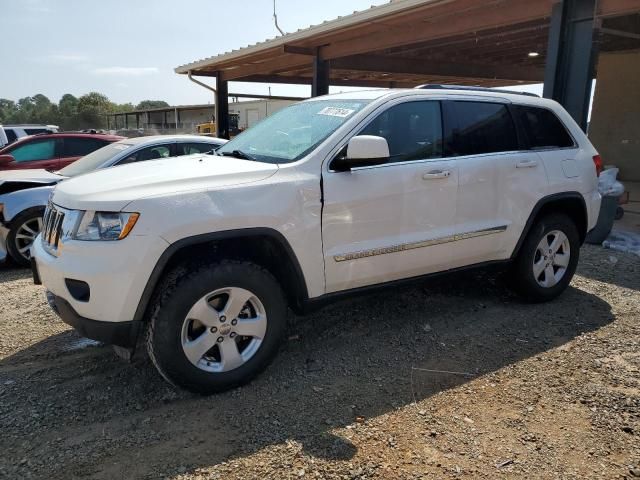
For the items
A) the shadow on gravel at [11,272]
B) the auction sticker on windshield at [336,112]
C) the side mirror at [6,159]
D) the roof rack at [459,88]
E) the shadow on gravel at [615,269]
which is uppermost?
the roof rack at [459,88]

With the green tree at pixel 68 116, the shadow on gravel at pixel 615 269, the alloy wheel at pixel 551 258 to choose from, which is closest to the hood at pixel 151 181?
the alloy wheel at pixel 551 258

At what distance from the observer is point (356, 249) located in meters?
3.54

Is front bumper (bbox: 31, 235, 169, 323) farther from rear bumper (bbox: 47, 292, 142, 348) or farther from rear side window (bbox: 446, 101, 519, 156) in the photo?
rear side window (bbox: 446, 101, 519, 156)

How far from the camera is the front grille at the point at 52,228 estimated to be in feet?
10.4

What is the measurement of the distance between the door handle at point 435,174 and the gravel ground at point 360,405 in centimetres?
127

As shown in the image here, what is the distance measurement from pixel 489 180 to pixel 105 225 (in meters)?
2.91

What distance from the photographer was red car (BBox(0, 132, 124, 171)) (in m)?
8.62

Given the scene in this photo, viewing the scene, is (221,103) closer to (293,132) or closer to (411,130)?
(293,132)

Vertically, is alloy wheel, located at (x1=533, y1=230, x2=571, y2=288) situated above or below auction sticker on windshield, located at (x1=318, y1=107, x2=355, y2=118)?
below

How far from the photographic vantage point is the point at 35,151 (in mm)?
8750

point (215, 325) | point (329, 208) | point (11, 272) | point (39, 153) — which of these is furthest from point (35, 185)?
point (329, 208)

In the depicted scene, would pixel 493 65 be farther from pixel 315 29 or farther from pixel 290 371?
pixel 290 371

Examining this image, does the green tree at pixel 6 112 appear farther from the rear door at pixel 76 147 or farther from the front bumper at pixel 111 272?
the front bumper at pixel 111 272

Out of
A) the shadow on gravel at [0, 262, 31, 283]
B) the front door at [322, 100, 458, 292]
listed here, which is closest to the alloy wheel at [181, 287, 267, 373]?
the front door at [322, 100, 458, 292]
